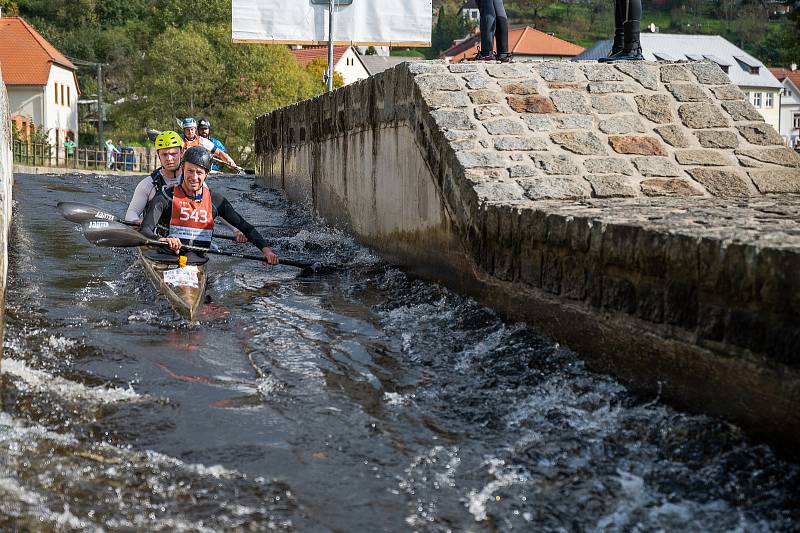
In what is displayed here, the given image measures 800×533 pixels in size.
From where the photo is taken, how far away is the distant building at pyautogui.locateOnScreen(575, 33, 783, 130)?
74.2 metres

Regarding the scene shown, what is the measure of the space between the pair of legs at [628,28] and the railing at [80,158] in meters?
36.3

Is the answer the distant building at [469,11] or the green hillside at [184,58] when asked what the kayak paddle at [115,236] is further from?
the distant building at [469,11]

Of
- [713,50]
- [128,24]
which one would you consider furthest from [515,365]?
[128,24]

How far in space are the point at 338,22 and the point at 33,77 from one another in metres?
42.3

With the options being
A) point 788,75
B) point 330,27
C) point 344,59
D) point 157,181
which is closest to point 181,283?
point 157,181

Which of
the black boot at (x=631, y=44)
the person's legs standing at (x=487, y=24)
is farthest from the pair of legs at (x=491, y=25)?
the black boot at (x=631, y=44)

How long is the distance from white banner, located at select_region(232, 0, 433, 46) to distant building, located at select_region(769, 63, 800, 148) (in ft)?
222

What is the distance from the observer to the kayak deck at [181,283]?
8258 millimetres

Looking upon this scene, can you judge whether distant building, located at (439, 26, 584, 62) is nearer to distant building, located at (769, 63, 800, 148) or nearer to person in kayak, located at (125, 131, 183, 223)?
distant building, located at (769, 63, 800, 148)

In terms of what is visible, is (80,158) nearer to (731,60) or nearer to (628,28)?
(628,28)

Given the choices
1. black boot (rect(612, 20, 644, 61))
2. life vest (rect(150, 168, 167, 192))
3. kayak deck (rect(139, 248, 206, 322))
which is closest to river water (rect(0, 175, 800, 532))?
kayak deck (rect(139, 248, 206, 322))

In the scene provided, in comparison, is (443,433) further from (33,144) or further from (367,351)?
(33,144)

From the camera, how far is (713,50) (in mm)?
78000

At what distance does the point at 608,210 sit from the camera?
6.71 meters
